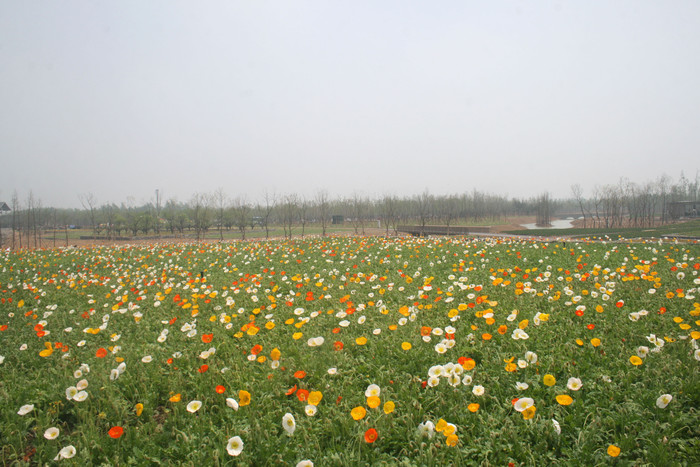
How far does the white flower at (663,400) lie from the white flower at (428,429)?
1.46 metres

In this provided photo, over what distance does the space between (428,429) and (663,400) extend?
5.01 ft

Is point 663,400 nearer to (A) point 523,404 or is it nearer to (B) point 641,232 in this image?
(A) point 523,404

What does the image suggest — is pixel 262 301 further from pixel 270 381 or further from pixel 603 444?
pixel 603 444

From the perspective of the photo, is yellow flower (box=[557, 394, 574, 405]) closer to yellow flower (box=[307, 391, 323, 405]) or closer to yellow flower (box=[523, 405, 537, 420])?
yellow flower (box=[523, 405, 537, 420])

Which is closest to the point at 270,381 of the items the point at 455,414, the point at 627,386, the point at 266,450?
the point at 266,450

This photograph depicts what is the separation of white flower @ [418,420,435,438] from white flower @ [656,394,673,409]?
1458mm

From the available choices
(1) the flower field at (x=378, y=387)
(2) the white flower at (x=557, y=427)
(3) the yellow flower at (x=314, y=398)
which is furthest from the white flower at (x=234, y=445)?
(2) the white flower at (x=557, y=427)

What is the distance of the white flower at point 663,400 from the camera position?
2.19 meters

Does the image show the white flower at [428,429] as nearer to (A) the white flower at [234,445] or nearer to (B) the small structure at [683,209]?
(A) the white flower at [234,445]

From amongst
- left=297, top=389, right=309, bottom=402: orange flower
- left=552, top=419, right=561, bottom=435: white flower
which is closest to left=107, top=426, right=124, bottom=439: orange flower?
left=297, top=389, right=309, bottom=402: orange flower

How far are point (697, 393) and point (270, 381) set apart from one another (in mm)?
3158

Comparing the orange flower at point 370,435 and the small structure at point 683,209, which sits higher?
the small structure at point 683,209

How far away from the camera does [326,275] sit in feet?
24.2

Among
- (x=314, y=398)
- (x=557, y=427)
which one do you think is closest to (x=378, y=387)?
(x=314, y=398)
